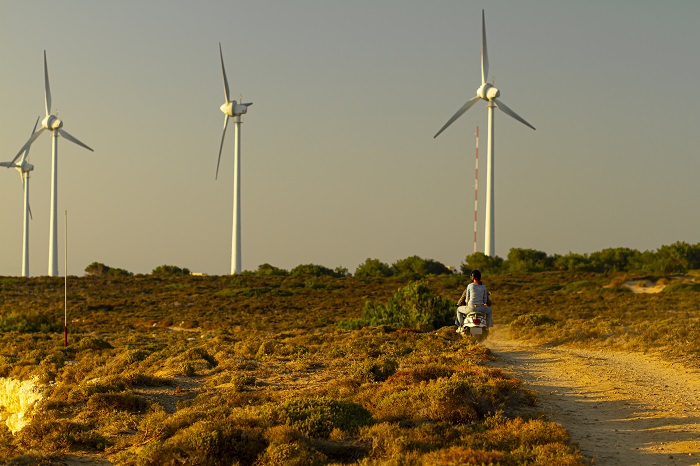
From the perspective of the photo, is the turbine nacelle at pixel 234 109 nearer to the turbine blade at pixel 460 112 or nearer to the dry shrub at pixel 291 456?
the turbine blade at pixel 460 112

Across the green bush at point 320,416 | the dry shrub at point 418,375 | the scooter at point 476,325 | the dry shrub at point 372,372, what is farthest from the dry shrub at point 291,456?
the scooter at point 476,325

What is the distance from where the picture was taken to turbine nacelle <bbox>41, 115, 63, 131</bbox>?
101250mm

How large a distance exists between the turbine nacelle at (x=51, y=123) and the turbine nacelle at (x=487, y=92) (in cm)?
5320

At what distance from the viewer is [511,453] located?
11.0 m

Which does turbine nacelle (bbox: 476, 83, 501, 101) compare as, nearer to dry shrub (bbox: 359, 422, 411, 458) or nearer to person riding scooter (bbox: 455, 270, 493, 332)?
person riding scooter (bbox: 455, 270, 493, 332)

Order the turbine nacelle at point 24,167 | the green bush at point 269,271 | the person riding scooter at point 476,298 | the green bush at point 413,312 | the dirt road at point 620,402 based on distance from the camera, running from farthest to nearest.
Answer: the turbine nacelle at point 24,167
the green bush at point 269,271
the green bush at point 413,312
the person riding scooter at point 476,298
the dirt road at point 620,402

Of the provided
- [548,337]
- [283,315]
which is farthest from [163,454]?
[283,315]

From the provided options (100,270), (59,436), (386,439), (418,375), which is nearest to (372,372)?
(418,375)

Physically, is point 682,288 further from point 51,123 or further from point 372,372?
point 51,123

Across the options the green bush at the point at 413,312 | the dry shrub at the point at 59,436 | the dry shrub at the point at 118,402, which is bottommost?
the dry shrub at the point at 59,436

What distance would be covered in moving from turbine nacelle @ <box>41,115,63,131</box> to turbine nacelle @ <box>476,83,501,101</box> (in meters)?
53.2

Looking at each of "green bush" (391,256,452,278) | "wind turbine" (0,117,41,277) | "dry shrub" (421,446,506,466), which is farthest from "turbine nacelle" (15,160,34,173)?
"dry shrub" (421,446,506,466)

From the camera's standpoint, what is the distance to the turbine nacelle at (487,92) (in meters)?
83.0

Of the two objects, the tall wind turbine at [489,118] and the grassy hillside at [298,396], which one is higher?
the tall wind turbine at [489,118]
